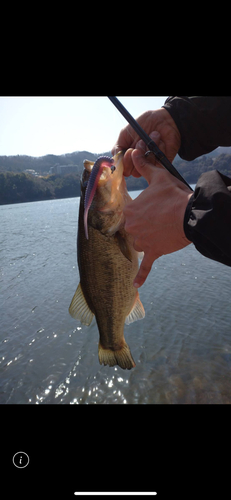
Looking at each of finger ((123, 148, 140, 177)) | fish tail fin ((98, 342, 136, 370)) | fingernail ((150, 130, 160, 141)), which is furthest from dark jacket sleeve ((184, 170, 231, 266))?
fish tail fin ((98, 342, 136, 370))

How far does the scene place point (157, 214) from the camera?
2021 millimetres

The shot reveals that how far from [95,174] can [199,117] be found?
1538 millimetres

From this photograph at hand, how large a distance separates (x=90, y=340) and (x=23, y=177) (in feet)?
256

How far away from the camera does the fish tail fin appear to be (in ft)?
9.30

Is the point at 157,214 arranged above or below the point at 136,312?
above

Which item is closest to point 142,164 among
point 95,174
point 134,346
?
point 95,174

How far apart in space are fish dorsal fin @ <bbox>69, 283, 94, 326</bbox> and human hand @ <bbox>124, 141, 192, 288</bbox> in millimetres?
818

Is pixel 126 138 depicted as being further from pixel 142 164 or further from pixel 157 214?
pixel 157 214

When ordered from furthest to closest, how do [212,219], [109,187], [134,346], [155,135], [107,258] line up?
1. [134,346]
2. [155,135]
3. [107,258]
4. [109,187]
5. [212,219]

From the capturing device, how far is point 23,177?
78.1 m

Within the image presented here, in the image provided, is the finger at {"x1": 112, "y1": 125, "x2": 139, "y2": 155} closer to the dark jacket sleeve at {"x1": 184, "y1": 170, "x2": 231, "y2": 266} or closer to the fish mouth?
the fish mouth

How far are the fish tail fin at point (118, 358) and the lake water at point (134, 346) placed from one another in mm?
2758
